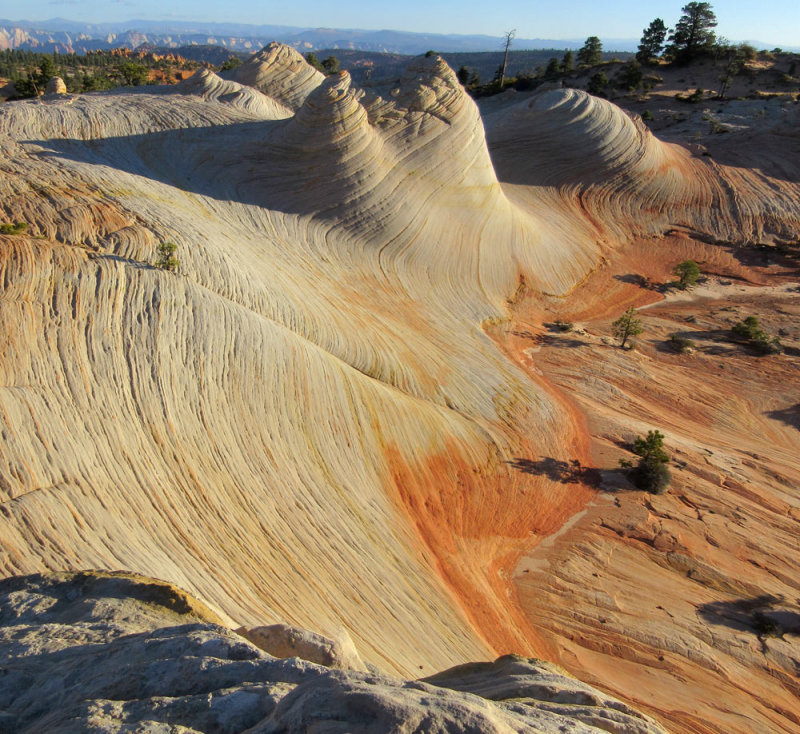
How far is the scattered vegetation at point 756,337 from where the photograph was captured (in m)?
23.8

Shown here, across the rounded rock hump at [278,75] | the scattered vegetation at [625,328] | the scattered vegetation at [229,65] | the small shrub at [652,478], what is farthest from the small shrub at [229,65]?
the small shrub at [652,478]

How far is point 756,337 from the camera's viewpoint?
24.3 m

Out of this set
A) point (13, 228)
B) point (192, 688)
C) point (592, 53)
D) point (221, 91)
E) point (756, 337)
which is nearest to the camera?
point (192, 688)

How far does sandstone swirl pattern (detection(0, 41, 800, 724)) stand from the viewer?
9586 mm

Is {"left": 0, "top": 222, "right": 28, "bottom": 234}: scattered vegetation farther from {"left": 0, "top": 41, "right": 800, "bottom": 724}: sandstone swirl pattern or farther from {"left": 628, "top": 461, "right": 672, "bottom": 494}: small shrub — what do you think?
{"left": 628, "top": 461, "right": 672, "bottom": 494}: small shrub

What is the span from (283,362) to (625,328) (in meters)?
16.5

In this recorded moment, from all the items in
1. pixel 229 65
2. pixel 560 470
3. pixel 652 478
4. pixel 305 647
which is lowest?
pixel 560 470

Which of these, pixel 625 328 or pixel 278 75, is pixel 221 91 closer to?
pixel 278 75

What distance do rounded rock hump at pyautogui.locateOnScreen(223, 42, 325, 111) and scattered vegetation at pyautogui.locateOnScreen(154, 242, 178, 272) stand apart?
22224 millimetres

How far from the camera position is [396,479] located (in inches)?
551

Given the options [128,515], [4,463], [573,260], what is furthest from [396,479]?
[573,260]

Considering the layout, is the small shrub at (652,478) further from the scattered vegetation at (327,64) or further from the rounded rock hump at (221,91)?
the scattered vegetation at (327,64)

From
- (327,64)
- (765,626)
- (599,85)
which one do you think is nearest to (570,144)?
(599,85)

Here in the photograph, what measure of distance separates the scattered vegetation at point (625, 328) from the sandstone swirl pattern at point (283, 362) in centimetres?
375
